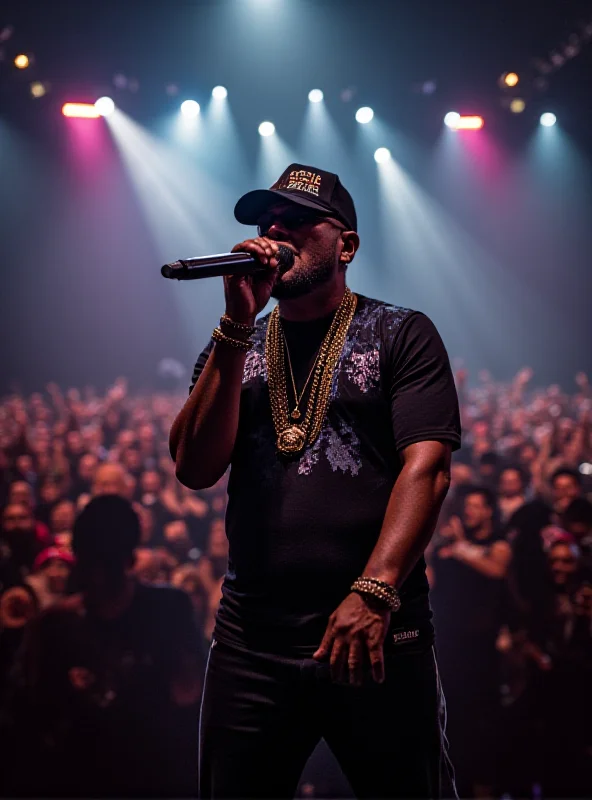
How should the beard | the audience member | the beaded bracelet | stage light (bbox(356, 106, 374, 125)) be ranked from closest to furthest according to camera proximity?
the beaded bracelet → the beard → the audience member → stage light (bbox(356, 106, 374, 125))

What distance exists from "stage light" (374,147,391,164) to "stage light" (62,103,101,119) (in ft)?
7.82

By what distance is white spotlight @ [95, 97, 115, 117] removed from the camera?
6.47 meters

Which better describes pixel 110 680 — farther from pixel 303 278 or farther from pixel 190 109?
pixel 190 109

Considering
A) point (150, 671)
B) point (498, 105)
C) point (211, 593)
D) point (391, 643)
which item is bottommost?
point (150, 671)

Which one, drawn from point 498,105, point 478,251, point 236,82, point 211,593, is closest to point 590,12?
point 498,105

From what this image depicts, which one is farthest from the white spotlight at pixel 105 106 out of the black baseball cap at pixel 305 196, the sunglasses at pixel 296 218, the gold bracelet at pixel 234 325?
the gold bracelet at pixel 234 325

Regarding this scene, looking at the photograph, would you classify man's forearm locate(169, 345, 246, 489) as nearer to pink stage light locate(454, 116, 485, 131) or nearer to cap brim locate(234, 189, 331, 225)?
cap brim locate(234, 189, 331, 225)

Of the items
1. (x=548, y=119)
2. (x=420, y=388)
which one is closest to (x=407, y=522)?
(x=420, y=388)

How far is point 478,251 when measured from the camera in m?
6.80

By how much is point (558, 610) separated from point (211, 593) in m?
2.10

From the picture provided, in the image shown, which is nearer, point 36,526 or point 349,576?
point 349,576

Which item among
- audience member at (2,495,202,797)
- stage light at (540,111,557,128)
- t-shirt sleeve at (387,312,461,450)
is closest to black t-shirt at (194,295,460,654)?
t-shirt sleeve at (387,312,461,450)

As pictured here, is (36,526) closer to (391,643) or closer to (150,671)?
(150,671)

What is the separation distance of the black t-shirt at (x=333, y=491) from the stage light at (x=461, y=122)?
5641mm
